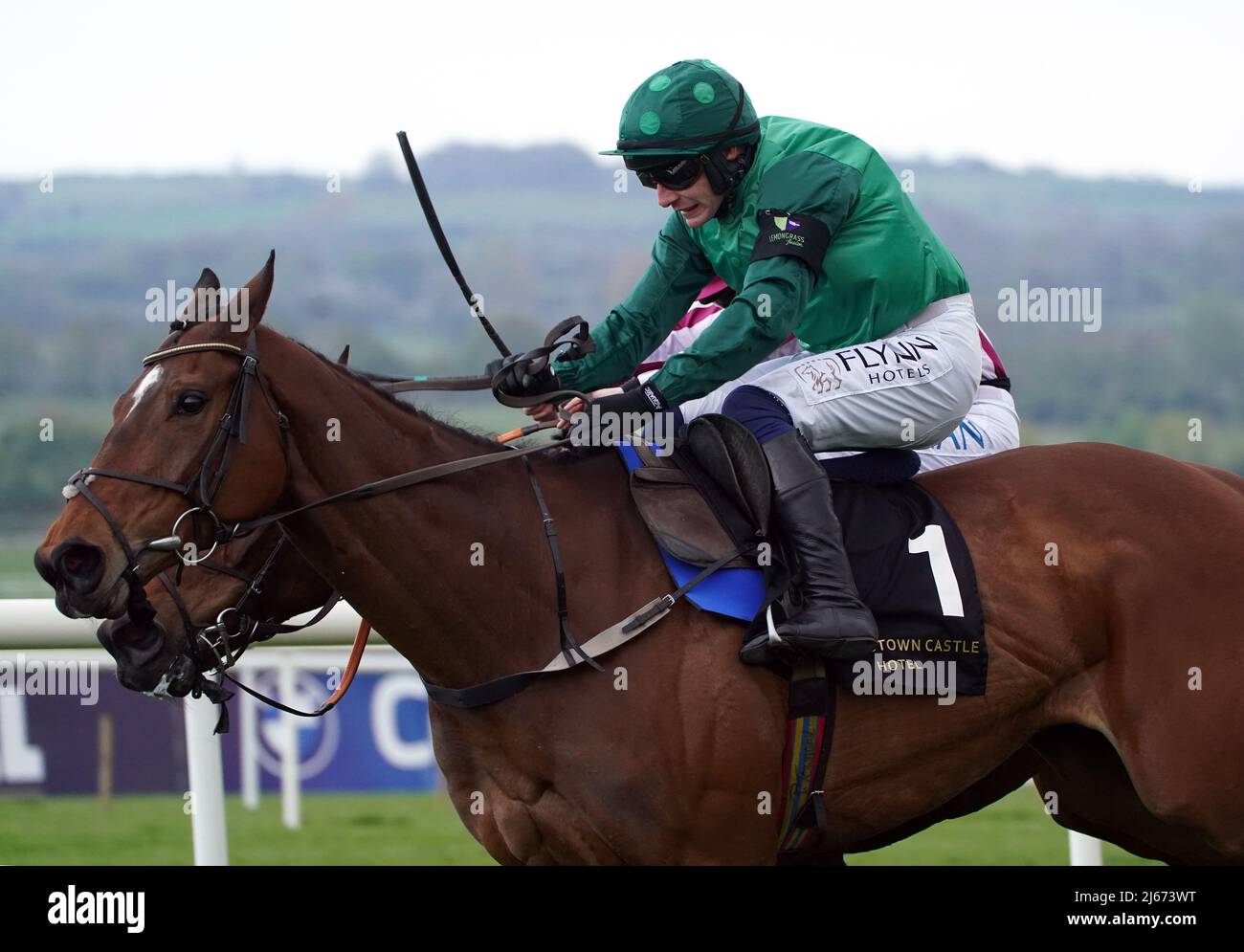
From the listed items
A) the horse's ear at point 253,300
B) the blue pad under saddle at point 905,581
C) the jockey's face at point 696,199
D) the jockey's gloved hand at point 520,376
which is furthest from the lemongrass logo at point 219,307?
the jockey's face at point 696,199

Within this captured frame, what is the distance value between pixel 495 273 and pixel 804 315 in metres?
41.5

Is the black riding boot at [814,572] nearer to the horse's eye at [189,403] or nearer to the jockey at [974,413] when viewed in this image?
the jockey at [974,413]

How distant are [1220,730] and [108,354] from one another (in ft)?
84.2

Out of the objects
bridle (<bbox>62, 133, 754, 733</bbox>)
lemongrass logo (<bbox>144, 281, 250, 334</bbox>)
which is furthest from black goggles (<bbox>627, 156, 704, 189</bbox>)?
lemongrass logo (<bbox>144, 281, 250, 334</bbox>)

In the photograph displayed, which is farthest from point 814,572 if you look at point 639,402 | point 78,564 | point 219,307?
point 78,564

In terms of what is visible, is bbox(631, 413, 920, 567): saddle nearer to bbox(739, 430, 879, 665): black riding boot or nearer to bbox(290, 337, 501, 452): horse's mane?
bbox(739, 430, 879, 665): black riding boot

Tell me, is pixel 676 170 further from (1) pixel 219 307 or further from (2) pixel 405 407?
(1) pixel 219 307

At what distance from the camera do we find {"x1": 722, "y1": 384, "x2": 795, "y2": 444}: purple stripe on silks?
3.43 meters

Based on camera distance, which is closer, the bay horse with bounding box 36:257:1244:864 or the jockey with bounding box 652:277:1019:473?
the bay horse with bounding box 36:257:1244:864

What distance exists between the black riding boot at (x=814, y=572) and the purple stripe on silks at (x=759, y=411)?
34 millimetres

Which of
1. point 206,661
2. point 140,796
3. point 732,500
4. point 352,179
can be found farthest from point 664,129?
point 352,179

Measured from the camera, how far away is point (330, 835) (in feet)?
25.0
